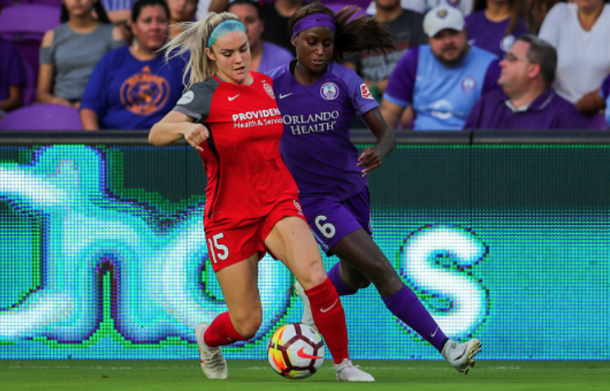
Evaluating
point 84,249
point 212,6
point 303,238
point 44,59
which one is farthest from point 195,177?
point 44,59

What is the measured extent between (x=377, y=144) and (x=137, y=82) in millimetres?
3717

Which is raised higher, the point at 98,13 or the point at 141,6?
the point at 141,6

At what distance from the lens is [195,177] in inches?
296

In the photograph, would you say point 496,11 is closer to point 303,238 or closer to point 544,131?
point 544,131

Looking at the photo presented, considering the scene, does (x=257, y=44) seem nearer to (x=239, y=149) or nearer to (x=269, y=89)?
(x=269, y=89)

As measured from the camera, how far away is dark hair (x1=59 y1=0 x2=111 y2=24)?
980 cm

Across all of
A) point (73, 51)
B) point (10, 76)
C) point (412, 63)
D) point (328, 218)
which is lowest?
point (10, 76)

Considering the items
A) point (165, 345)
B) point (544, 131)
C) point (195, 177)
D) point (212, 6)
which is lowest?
point (165, 345)

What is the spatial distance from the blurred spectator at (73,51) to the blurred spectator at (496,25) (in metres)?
3.46

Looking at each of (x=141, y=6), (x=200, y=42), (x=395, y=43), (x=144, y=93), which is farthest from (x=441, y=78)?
(x=200, y=42)

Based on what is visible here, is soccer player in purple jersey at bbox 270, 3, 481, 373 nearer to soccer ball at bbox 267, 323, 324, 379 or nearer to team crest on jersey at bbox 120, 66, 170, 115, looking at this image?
soccer ball at bbox 267, 323, 324, 379

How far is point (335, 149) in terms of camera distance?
243 inches

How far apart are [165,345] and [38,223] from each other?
136cm

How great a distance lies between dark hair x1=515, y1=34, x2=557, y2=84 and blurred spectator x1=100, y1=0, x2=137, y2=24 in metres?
4.06
